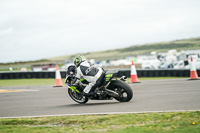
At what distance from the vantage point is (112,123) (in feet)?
22.5

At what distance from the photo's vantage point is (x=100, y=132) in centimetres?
614

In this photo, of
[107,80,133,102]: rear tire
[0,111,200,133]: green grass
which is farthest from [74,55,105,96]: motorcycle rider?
[0,111,200,133]: green grass

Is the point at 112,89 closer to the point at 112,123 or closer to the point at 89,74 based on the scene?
the point at 89,74

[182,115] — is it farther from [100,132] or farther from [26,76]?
[26,76]

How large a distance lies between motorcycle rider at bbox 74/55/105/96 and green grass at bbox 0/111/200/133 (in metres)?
2.31

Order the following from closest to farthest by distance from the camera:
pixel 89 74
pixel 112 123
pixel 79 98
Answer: pixel 112 123
pixel 89 74
pixel 79 98

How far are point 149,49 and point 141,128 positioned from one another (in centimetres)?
10517

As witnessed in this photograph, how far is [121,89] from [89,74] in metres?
1.11

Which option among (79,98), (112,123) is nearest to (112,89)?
(79,98)

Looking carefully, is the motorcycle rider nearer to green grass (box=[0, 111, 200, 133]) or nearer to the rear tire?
the rear tire

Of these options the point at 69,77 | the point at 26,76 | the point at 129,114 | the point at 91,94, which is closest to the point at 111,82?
the point at 91,94

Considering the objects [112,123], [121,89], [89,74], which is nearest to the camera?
[112,123]

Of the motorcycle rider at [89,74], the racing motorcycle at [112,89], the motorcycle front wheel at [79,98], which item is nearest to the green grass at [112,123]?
the racing motorcycle at [112,89]

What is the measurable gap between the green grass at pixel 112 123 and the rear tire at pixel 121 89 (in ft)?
7.19
